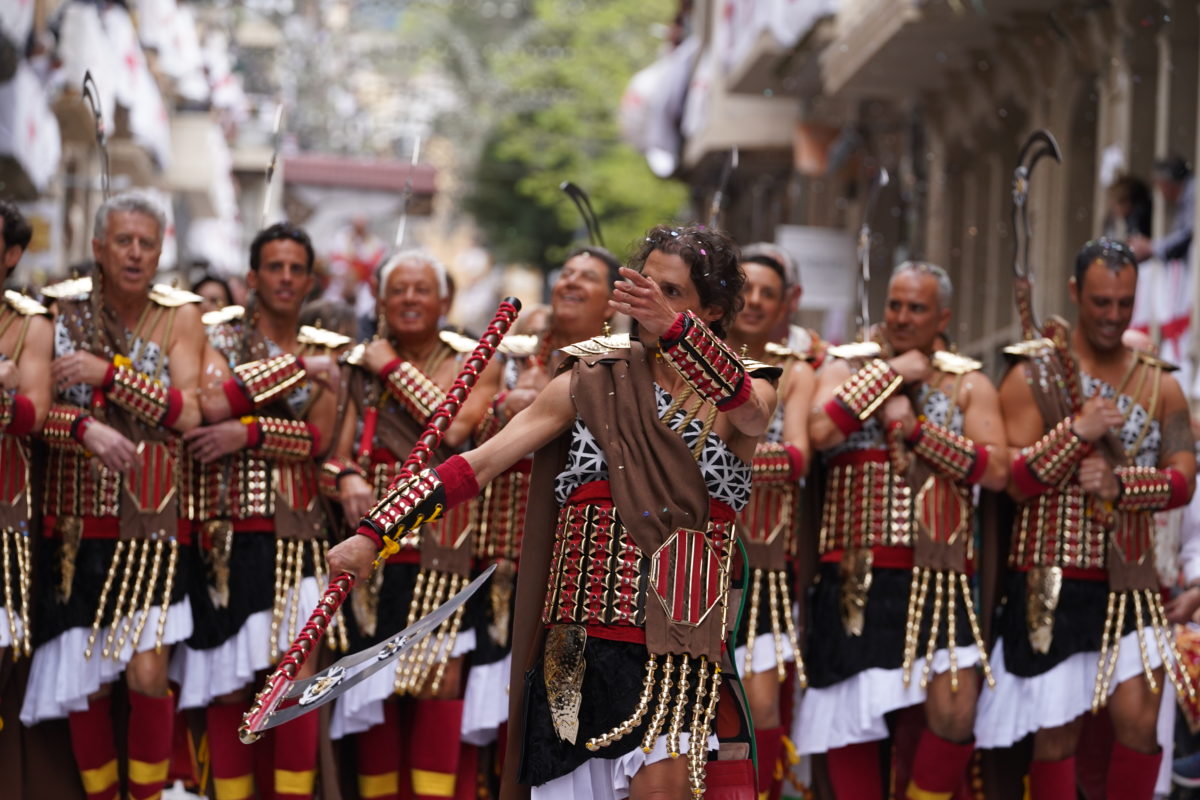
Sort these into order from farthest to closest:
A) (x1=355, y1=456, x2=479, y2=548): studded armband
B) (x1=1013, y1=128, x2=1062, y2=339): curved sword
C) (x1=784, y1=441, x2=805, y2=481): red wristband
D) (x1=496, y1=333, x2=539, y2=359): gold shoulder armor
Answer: (x1=496, y1=333, x2=539, y2=359): gold shoulder armor < (x1=1013, y1=128, x2=1062, y2=339): curved sword < (x1=784, y1=441, x2=805, y2=481): red wristband < (x1=355, y1=456, x2=479, y2=548): studded armband

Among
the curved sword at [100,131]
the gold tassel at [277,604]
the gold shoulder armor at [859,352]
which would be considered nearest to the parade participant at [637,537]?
the gold shoulder armor at [859,352]

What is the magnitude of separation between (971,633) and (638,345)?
2785 mm

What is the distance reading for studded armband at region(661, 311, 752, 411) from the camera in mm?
5336

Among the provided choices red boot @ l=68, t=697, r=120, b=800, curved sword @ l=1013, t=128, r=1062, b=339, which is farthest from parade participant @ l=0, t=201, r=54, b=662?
curved sword @ l=1013, t=128, r=1062, b=339

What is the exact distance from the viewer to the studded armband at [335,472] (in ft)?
26.1

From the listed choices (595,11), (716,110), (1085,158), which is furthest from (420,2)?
(1085,158)

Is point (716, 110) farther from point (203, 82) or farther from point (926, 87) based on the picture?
point (203, 82)

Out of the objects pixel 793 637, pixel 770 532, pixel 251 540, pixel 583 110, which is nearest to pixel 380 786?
pixel 251 540

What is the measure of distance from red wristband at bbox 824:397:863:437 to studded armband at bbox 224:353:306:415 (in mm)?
2072

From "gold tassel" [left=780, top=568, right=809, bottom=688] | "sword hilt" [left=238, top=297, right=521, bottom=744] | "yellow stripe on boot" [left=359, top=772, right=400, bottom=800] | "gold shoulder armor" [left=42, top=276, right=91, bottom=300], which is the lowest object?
"yellow stripe on boot" [left=359, top=772, right=400, bottom=800]

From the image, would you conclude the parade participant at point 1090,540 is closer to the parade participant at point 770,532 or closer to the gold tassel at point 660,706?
the parade participant at point 770,532

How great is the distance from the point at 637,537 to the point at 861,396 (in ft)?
7.73

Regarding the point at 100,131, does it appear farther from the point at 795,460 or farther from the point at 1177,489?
the point at 1177,489

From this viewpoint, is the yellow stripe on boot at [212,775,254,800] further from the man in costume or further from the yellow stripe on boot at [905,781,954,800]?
the yellow stripe on boot at [905,781,954,800]
